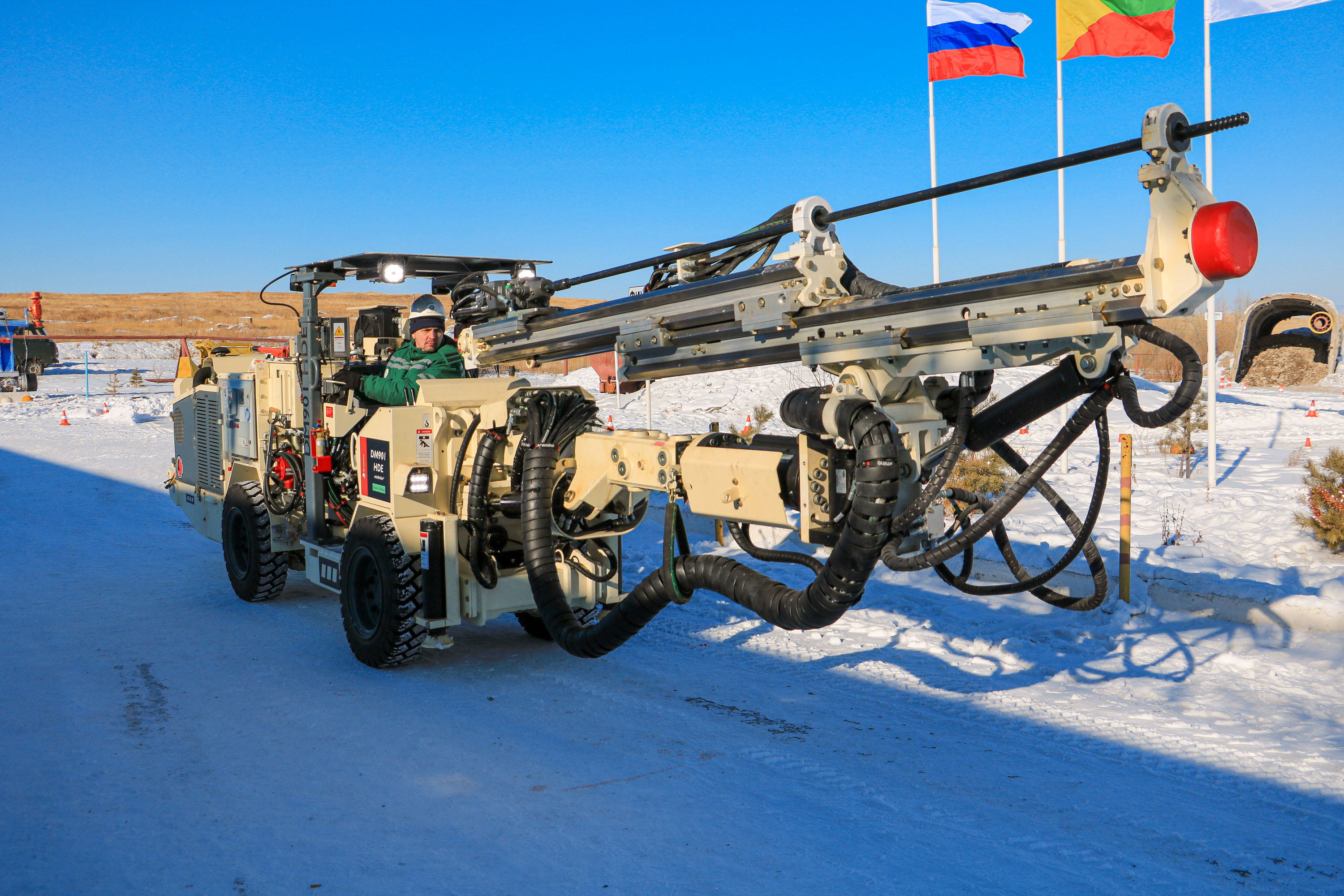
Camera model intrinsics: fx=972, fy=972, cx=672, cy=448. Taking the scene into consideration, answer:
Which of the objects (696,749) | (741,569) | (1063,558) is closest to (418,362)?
(741,569)

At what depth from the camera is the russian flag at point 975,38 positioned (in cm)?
1427

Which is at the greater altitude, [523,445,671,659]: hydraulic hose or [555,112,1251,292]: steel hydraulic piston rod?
[555,112,1251,292]: steel hydraulic piston rod

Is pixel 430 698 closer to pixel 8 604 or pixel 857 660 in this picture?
pixel 857 660

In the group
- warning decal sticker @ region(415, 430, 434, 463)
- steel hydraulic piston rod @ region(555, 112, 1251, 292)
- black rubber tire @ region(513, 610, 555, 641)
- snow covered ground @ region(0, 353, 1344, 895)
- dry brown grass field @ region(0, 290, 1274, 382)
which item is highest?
dry brown grass field @ region(0, 290, 1274, 382)

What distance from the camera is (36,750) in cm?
521

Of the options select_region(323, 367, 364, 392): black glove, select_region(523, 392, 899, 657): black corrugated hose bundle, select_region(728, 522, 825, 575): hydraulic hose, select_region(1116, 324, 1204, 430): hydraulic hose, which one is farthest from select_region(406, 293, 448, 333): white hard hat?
select_region(1116, 324, 1204, 430): hydraulic hose

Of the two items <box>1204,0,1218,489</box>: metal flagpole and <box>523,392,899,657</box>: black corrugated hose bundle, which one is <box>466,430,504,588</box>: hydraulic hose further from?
<box>1204,0,1218,489</box>: metal flagpole

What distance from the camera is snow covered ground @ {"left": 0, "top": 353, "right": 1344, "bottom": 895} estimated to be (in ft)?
13.2

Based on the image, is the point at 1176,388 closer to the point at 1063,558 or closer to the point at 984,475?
the point at 1063,558

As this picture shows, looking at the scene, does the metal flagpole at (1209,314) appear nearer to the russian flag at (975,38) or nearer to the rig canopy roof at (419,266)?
the russian flag at (975,38)

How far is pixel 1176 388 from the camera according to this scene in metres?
3.73

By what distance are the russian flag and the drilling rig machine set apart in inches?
373

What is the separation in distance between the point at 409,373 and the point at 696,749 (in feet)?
11.6

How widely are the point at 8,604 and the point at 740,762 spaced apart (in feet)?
22.4
